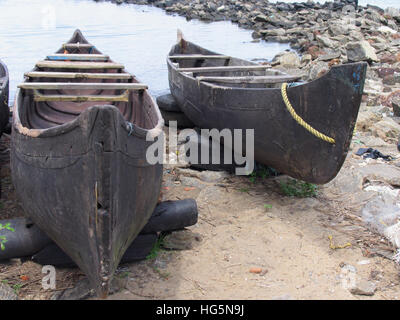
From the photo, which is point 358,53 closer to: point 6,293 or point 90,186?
point 90,186

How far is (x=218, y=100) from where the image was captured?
5270 mm

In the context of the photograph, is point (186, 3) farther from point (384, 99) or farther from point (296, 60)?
point (384, 99)

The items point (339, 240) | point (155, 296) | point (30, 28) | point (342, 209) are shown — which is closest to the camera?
point (155, 296)

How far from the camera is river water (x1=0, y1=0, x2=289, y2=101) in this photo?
46.4 feet

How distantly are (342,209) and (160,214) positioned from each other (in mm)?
2119

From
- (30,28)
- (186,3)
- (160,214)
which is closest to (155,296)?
(160,214)

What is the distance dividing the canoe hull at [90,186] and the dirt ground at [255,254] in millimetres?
476

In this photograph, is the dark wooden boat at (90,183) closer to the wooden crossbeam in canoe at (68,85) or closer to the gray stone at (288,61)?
the wooden crossbeam in canoe at (68,85)

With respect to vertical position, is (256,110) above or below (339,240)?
above

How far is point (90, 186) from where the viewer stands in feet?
9.46

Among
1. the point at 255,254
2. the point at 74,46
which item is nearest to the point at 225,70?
the point at 74,46

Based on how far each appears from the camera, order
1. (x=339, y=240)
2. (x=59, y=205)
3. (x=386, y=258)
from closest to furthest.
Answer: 1. (x=59, y=205)
2. (x=386, y=258)
3. (x=339, y=240)

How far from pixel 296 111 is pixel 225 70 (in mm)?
2062

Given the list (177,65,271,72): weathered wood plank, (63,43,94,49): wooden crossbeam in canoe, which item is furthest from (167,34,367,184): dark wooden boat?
(63,43,94,49): wooden crossbeam in canoe
